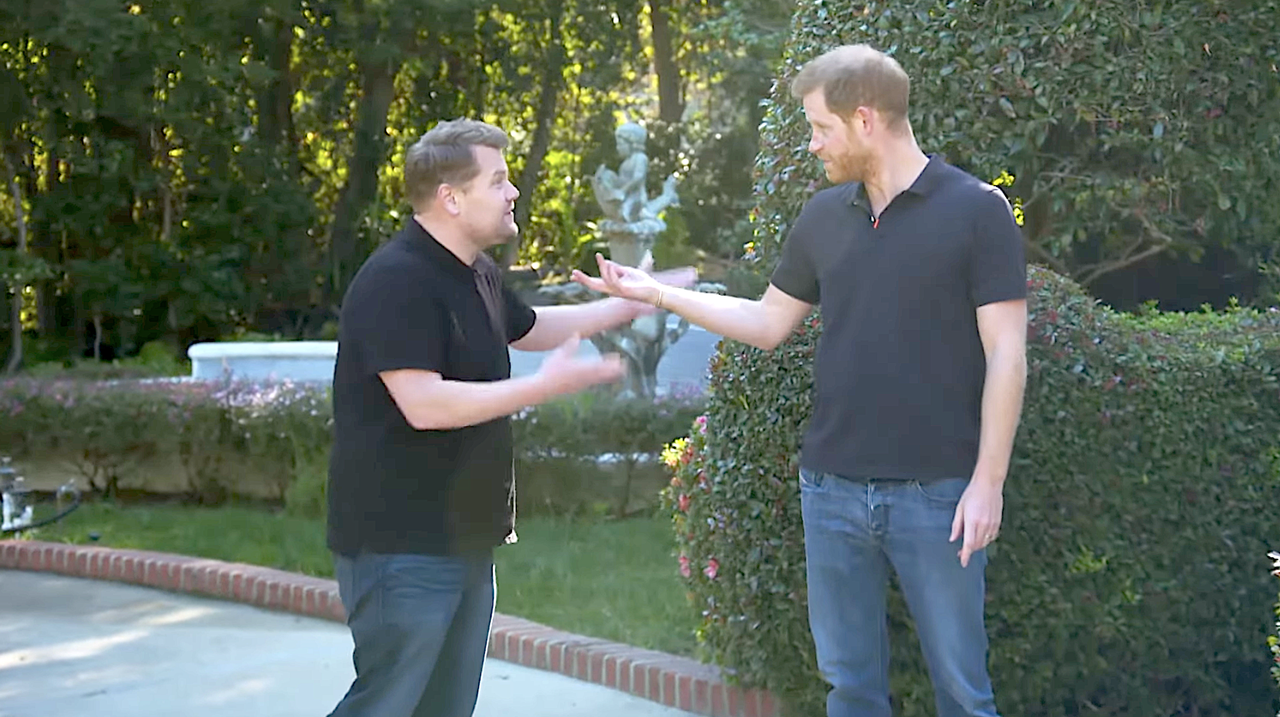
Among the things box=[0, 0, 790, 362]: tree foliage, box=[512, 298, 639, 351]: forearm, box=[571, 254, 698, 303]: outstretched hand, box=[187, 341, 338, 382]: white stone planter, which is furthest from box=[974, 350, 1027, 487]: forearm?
box=[0, 0, 790, 362]: tree foliage

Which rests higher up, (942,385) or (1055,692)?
(942,385)

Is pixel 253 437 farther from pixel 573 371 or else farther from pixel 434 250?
pixel 573 371

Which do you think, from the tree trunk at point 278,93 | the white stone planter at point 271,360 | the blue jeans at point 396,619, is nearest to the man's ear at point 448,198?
the blue jeans at point 396,619

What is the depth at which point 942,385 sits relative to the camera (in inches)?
113

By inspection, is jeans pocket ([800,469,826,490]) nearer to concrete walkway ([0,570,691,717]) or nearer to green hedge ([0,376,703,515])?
concrete walkway ([0,570,691,717])

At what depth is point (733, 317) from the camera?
10.7 ft

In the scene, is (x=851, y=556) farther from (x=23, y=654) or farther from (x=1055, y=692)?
(x=23, y=654)

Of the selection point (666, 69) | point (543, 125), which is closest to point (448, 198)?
point (543, 125)

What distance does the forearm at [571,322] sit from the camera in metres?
3.42

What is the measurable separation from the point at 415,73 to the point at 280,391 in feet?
29.8

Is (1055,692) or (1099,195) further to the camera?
(1099,195)

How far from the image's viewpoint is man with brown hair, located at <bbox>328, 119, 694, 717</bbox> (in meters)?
2.78

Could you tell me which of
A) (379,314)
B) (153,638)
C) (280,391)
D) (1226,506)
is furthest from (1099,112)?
(280,391)

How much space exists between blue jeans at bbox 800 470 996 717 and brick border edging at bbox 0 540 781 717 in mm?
1157
